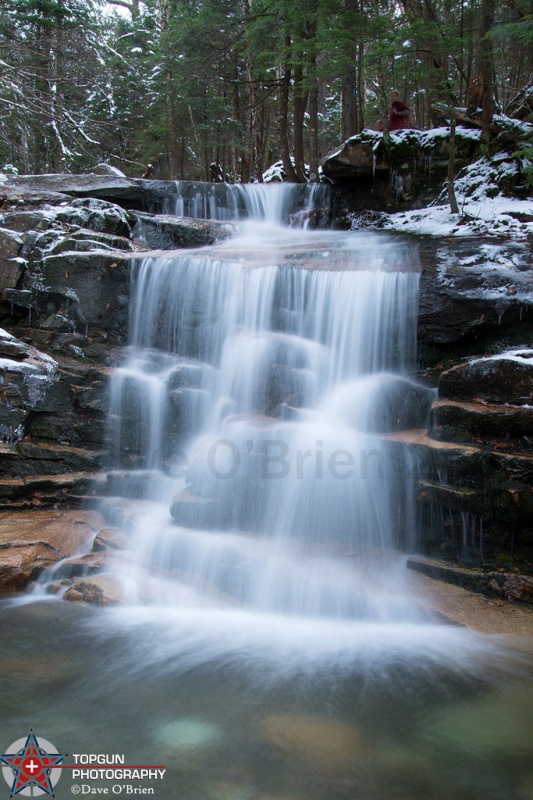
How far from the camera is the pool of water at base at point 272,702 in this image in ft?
10.1

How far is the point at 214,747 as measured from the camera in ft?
11.0

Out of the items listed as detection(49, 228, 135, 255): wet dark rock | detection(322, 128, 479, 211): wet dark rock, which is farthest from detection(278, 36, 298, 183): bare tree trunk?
detection(49, 228, 135, 255): wet dark rock

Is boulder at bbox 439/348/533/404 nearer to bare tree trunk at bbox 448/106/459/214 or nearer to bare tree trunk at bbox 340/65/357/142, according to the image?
bare tree trunk at bbox 448/106/459/214

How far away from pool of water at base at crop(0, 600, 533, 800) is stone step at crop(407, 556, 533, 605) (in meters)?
0.67

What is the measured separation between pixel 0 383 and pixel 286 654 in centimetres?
536

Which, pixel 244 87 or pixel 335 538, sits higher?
pixel 244 87

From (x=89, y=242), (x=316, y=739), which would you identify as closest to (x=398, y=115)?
(x=89, y=242)

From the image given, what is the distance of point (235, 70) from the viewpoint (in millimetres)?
18688

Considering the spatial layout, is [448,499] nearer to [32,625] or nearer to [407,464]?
[407,464]

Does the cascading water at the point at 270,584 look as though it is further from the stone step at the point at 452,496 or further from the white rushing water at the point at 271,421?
the stone step at the point at 452,496

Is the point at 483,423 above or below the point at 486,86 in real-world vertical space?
below

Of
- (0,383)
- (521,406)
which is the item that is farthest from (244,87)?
(521,406)

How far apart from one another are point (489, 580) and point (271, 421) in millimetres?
3210

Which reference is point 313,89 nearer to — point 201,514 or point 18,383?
point 18,383
